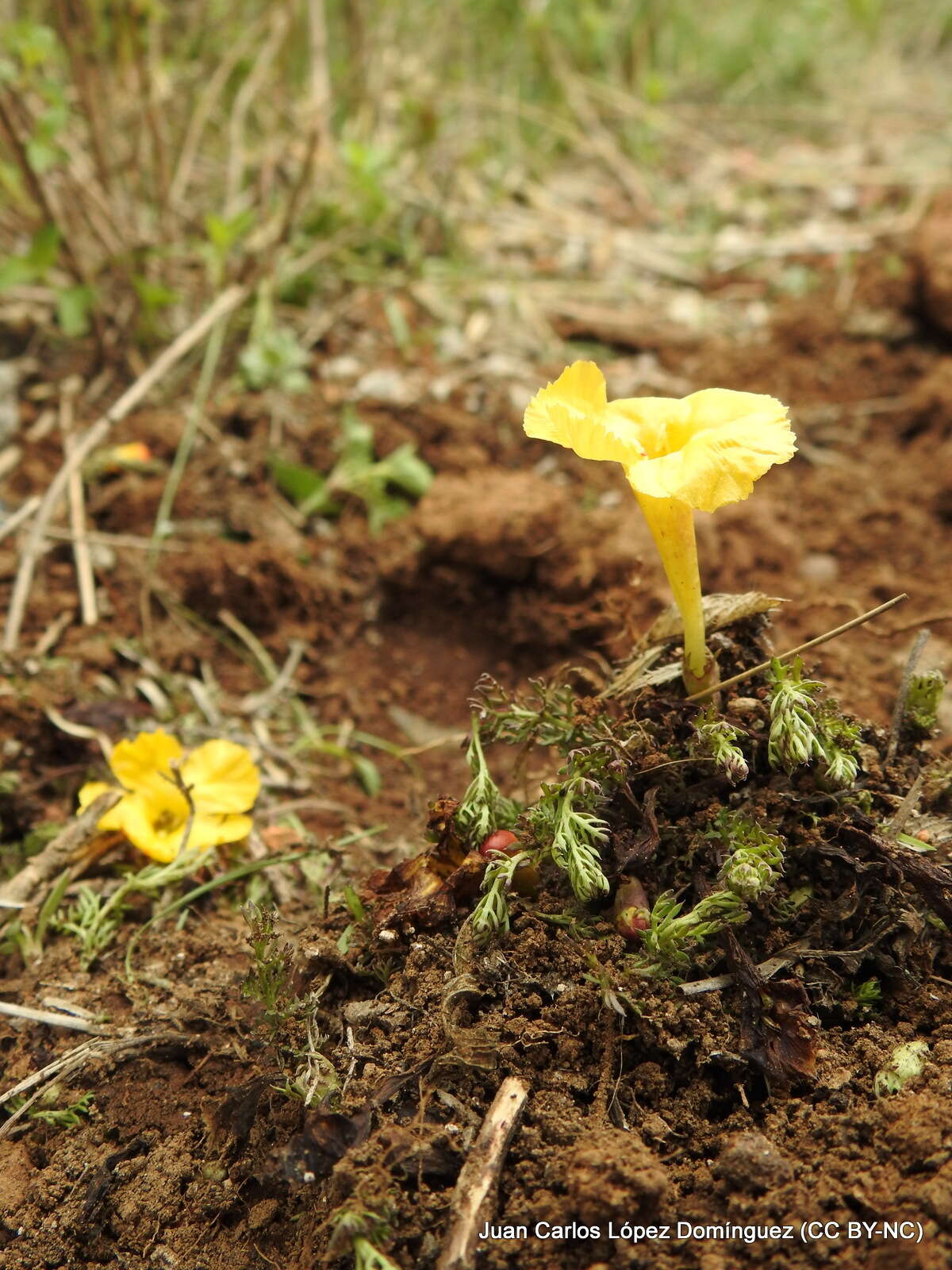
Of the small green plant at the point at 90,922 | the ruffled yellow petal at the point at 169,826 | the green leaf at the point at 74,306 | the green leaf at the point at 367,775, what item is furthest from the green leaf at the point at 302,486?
the small green plant at the point at 90,922

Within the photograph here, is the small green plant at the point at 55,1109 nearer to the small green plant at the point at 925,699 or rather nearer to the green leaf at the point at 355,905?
the green leaf at the point at 355,905

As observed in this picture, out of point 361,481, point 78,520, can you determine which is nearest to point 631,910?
A: point 361,481

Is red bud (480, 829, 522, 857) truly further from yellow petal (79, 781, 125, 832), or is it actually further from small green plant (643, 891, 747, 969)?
yellow petal (79, 781, 125, 832)

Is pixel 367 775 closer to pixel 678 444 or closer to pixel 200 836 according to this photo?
pixel 200 836

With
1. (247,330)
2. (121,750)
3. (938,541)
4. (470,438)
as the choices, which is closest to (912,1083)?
(121,750)

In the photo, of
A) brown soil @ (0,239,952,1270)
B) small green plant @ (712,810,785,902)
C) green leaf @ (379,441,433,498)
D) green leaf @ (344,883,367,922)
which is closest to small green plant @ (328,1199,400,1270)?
brown soil @ (0,239,952,1270)

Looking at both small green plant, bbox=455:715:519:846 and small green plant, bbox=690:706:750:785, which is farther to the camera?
small green plant, bbox=455:715:519:846

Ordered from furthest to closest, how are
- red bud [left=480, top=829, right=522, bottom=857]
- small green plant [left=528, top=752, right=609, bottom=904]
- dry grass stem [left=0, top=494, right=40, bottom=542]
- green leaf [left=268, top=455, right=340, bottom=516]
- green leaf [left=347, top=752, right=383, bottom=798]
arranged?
green leaf [left=268, top=455, right=340, bottom=516]
dry grass stem [left=0, top=494, right=40, bottom=542]
green leaf [left=347, top=752, right=383, bottom=798]
red bud [left=480, top=829, right=522, bottom=857]
small green plant [left=528, top=752, right=609, bottom=904]

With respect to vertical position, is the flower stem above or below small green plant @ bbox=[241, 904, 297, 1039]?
above
